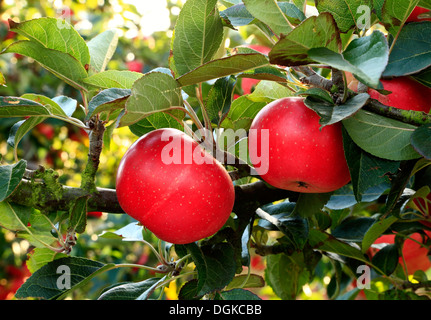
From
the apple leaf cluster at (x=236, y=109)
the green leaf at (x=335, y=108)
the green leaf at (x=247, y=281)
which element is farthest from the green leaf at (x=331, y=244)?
the green leaf at (x=335, y=108)

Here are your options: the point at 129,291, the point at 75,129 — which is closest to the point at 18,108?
the point at 129,291

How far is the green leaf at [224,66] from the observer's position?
466 millimetres

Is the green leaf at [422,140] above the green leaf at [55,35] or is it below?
below

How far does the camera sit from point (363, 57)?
43cm

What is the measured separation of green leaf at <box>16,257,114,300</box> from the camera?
2.00 feet

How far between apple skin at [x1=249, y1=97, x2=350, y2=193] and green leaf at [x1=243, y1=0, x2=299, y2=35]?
10 centimetres

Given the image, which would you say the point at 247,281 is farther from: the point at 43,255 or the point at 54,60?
the point at 54,60

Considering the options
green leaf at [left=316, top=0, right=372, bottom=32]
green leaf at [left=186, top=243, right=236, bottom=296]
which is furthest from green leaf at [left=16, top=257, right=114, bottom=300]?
green leaf at [left=316, top=0, right=372, bottom=32]

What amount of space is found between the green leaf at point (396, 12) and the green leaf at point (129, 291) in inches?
19.3

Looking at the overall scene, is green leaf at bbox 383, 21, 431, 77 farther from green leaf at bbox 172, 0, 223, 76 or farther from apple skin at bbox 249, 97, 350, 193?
green leaf at bbox 172, 0, 223, 76

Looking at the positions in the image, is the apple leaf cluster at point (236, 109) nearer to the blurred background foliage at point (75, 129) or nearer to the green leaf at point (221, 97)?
the green leaf at point (221, 97)
